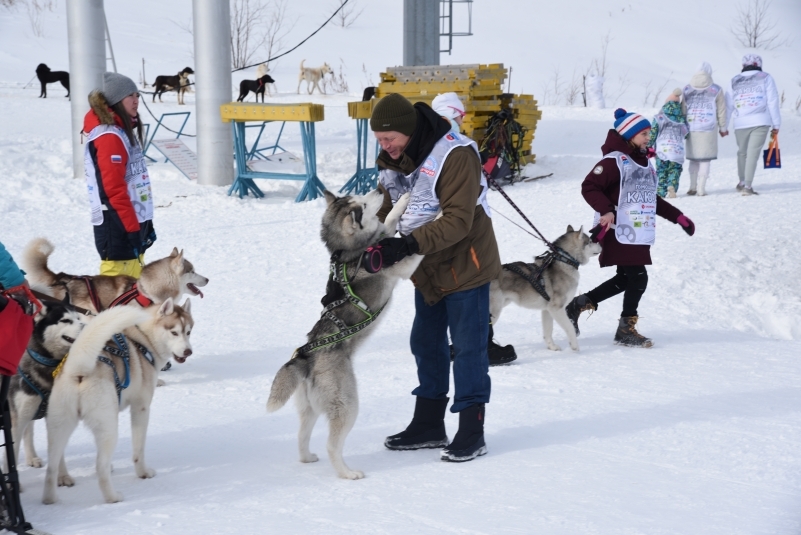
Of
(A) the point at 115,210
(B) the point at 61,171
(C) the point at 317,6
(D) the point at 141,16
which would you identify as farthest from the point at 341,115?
(C) the point at 317,6

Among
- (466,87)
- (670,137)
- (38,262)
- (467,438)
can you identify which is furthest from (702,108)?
(38,262)

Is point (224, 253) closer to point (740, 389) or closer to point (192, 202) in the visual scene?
point (192, 202)

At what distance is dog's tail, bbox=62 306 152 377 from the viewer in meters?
3.22

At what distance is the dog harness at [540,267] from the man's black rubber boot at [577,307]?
1.00 feet

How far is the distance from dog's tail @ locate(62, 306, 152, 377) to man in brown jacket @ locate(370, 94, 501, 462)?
3.65 ft

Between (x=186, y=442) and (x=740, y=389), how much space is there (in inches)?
133

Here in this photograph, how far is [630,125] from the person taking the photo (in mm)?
5867

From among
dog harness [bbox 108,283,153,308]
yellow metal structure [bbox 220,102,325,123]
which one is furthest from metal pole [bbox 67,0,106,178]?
dog harness [bbox 108,283,153,308]

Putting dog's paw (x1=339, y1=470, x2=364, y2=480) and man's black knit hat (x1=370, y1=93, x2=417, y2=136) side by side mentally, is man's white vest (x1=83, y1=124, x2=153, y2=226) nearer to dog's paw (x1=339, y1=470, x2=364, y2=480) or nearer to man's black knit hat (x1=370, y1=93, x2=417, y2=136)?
man's black knit hat (x1=370, y1=93, x2=417, y2=136)

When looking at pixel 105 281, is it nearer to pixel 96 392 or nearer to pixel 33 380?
pixel 33 380

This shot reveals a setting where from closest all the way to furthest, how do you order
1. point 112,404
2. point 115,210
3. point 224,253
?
point 112,404 < point 115,210 < point 224,253

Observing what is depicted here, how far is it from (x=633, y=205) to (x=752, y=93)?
5.94 metres

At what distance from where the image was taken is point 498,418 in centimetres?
464

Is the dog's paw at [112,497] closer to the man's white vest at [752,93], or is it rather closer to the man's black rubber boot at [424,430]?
the man's black rubber boot at [424,430]
